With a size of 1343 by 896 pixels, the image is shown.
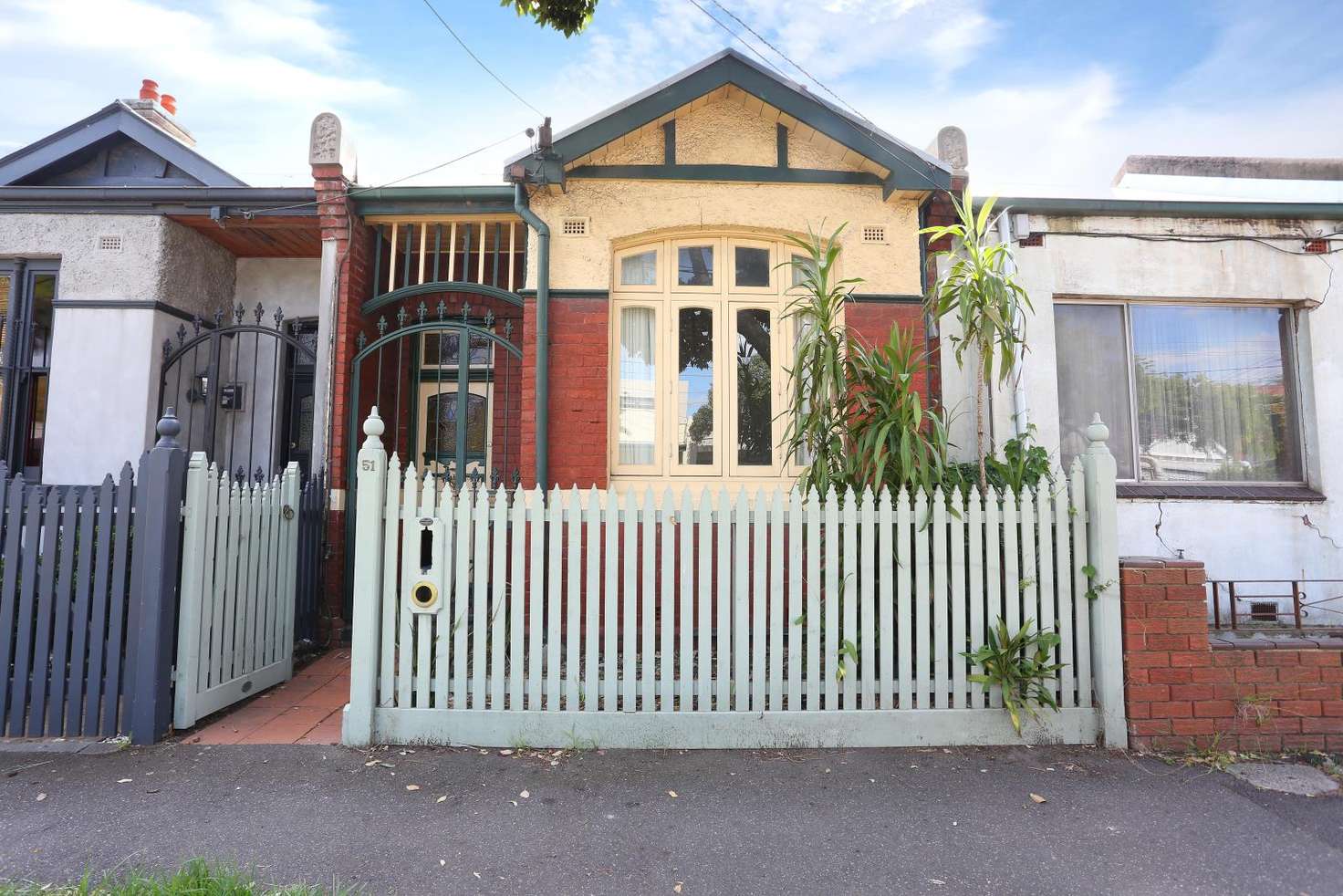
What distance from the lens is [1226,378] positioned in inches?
231

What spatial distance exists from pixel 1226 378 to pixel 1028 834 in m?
4.88

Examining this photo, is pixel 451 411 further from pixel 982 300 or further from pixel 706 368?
pixel 982 300

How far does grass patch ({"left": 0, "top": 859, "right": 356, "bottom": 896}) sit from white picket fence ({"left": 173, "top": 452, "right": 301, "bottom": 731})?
1.40 m

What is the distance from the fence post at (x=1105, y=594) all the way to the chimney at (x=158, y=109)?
8202mm

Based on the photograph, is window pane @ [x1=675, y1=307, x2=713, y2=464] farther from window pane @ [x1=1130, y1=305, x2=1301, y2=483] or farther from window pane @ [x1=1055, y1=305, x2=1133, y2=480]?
window pane @ [x1=1130, y1=305, x2=1301, y2=483]

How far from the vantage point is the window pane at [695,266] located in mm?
5582

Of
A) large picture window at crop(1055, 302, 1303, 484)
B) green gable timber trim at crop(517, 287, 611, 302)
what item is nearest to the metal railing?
large picture window at crop(1055, 302, 1303, 484)

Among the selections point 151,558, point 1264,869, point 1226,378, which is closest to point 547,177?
point 151,558

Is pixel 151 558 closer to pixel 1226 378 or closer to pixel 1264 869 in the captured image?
pixel 1264 869

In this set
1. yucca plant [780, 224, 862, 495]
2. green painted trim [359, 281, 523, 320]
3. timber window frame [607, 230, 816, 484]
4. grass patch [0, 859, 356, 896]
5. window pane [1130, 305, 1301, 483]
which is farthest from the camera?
window pane [1130, 305, 1301, 483]

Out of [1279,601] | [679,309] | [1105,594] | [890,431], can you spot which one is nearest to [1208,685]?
[1105,594]

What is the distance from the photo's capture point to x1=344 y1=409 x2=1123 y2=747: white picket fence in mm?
3629

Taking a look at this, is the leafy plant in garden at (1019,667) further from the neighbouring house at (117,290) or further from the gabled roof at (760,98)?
the neighbouring house at (117,290)

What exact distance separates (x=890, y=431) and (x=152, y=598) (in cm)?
404
